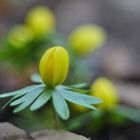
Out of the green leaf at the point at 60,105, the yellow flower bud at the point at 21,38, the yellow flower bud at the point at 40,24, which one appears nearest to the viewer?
the green leaf at the point at 60,105

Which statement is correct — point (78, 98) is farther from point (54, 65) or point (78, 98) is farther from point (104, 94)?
point (104, 94)

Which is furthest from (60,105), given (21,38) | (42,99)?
(21,38)

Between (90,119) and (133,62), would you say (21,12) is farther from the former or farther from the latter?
(90,119)

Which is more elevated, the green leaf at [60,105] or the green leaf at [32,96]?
the green leaf at [32,96]

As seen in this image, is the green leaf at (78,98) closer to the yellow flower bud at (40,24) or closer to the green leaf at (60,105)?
the green leaf at (60,105)

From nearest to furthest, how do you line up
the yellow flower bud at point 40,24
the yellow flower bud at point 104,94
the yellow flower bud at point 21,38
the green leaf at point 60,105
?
the green leaf at point 60,105 → the yellow flower bud at point 104,94 → the yellow flower bud at point 21,38 → the yellow flower bud at point 40,24

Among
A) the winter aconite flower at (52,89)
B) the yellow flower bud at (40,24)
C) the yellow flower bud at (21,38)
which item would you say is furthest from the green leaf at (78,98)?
the yellow flower bud at (40,24)

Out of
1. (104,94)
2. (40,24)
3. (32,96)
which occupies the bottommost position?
(104,94)
